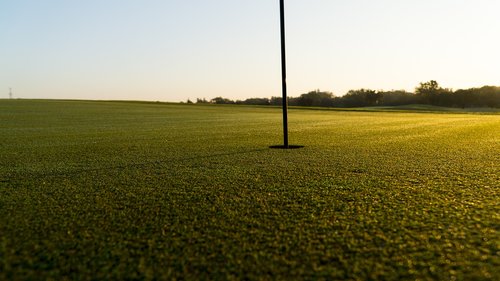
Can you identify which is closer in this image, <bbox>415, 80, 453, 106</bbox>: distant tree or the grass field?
the grass field

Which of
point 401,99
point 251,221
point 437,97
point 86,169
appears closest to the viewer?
point 251,221

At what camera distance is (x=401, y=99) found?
258 feet

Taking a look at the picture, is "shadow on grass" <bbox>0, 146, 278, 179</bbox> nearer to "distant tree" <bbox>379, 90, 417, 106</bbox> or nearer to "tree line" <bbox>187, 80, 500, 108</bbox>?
"tree line" <bbox>187, 80, 500, 108</bbox>

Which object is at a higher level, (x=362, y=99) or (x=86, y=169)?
(x=362, y=99)

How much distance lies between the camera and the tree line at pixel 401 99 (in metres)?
68.4

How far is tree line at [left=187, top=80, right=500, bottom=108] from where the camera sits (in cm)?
6837

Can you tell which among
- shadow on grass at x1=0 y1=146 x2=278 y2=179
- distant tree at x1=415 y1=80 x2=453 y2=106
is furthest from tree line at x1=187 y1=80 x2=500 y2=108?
shadow on grass at x1=0 y1=146 x2=278 y2=179

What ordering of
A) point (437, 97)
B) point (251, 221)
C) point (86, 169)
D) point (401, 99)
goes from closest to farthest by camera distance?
point (251, 221)
point (86, 169)
point (437, 97)
point (401, 99)

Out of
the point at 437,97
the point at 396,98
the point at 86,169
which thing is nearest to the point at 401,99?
the point at 396,98

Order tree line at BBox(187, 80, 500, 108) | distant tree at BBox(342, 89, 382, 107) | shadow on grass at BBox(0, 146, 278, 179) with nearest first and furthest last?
1. shadow on grass at BBox(0, 146, 278, 179)
2. tree line at BBox(187, 80, 500, 108)
3. distant tree at BBox(342, 89, 382, 107)

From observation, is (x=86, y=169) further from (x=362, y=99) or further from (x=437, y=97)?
(x=362, y=99)

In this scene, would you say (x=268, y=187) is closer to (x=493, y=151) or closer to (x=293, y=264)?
(x=293, y=264)

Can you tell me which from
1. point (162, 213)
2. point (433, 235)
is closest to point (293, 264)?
point (433, 235)

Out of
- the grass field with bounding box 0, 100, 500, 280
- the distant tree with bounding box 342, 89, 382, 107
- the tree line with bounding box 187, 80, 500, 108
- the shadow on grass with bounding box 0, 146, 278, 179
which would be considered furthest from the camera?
the distant tree with bounding box 342, 89, 382, 107
